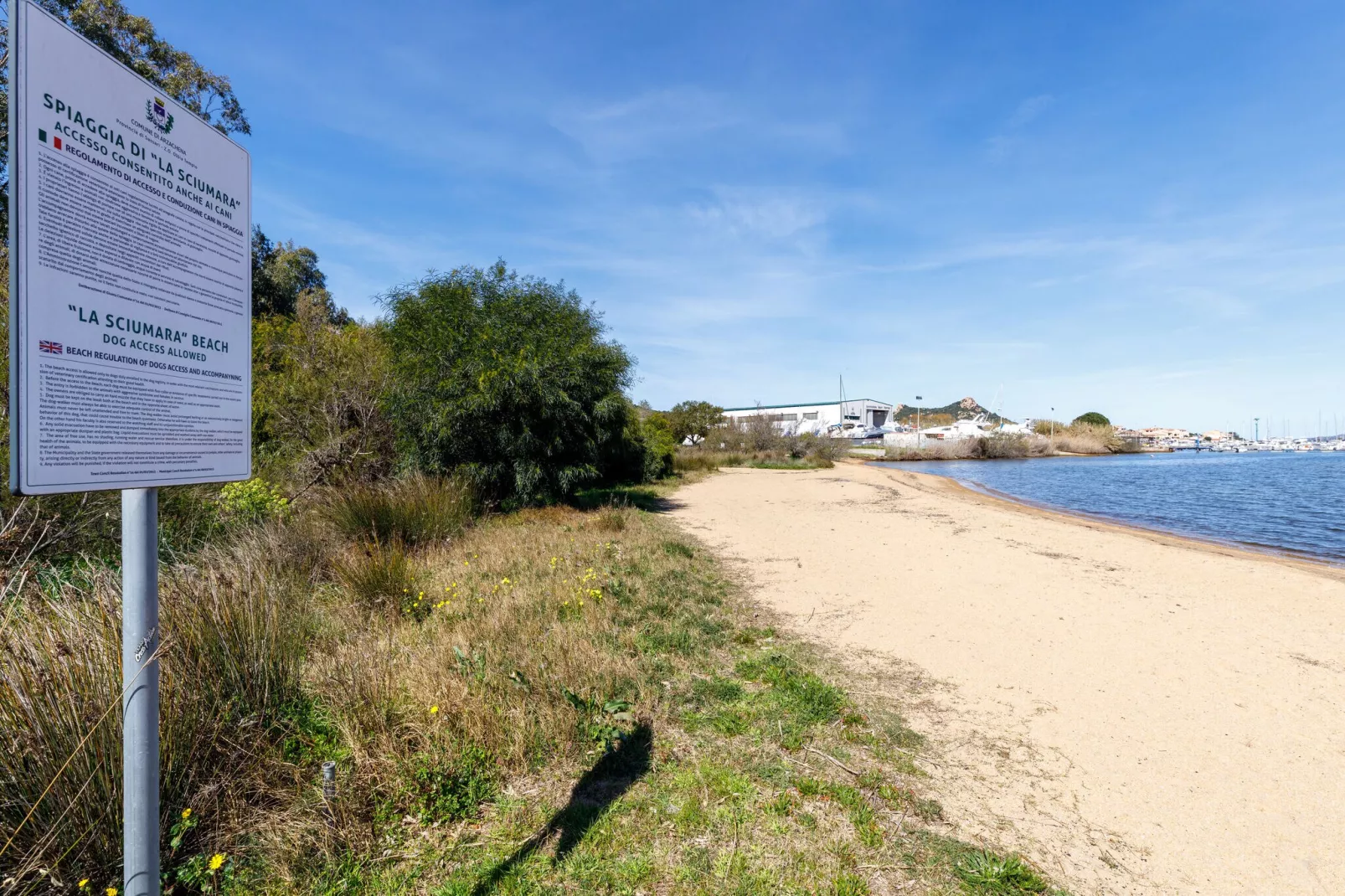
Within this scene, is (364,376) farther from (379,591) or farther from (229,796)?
(229,796)

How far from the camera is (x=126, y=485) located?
148cm

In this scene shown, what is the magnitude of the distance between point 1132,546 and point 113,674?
14.1 m

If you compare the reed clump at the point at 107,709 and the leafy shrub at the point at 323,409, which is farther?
the leafy shrub at the point at 323,409

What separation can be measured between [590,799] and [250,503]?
616 centimetres

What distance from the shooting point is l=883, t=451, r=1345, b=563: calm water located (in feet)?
50.3

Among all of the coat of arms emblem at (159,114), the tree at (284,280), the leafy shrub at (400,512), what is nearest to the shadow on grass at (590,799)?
the coat of arms emblem at (159,114)

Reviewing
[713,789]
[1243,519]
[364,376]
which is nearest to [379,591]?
[713,789]

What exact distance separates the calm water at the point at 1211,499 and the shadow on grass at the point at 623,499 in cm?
1361

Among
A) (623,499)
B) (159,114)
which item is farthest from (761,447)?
(159,114)

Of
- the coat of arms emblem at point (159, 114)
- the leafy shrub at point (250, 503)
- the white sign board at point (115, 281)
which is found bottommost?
the leafy shrub at point (250, 503)

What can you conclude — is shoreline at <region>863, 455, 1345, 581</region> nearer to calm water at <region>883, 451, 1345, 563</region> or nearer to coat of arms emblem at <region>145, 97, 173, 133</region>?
calm water at <region>883, 451, 1345, 563</region>

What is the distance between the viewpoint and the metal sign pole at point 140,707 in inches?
61.3

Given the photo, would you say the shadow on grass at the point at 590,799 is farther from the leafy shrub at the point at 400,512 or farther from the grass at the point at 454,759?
the leafy shrub at the point at 400,512

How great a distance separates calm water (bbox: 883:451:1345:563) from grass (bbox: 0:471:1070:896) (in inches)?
596
